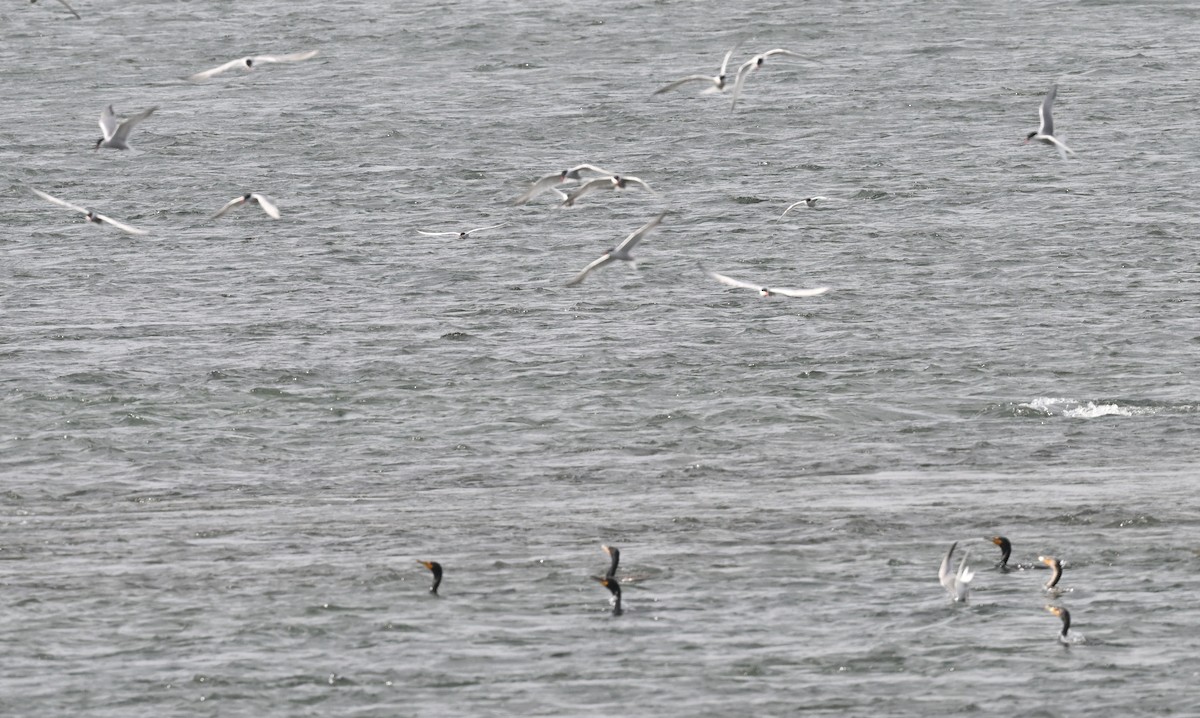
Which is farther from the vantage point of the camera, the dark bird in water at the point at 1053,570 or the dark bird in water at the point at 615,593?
the dark bird in water at the point at 1053,570

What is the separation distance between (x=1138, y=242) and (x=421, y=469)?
20.7 meters

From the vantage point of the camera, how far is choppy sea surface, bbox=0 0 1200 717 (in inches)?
1021

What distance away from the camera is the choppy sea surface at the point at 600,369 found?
1021 inches

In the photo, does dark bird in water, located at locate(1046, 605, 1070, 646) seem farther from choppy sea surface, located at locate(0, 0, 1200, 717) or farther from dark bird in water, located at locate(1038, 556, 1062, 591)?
dark bird in water, located at locate(1038, 556, 1062, 591)

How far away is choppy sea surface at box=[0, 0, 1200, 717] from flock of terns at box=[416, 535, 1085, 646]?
0.61 feet

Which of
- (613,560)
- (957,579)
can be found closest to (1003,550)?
(957,579)

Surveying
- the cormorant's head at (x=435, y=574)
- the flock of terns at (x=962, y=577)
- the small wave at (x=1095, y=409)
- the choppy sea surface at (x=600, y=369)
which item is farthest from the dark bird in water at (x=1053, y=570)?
the small wave at (x=1095, y=409)

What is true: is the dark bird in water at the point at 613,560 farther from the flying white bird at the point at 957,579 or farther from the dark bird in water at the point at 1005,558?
the dark bird in water at the point at 1005,558

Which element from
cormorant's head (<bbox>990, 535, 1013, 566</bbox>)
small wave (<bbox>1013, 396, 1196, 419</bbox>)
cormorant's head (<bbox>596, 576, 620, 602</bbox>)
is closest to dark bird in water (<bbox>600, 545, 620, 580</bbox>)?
cormorant's head (<bbox>596, 576, 620, 602</bbox>)

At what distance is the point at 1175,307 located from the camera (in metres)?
43.2

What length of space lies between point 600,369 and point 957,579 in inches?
547

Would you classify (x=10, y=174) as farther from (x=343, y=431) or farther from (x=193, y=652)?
(x=193, y=652)

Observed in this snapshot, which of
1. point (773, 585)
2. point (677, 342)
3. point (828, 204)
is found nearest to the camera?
point (773, 585)

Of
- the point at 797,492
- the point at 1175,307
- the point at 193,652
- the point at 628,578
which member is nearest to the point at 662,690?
the point at 628,578
